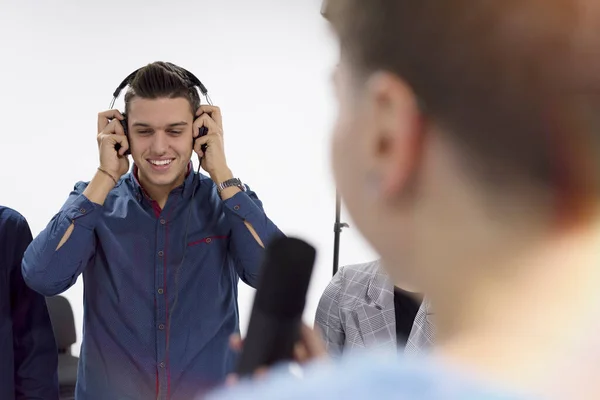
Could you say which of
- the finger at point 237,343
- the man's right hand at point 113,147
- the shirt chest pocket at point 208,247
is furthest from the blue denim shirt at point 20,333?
the finger at point 237,343

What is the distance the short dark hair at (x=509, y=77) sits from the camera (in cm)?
23

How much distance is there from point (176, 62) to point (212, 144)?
1.30 m

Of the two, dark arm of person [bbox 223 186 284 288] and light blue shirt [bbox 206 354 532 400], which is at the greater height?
light blue shirt [bbox 206 354 532 400]

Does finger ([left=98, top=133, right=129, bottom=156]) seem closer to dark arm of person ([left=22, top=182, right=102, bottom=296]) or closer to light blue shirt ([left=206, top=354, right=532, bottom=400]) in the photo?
dark arm of person ([left=22, top=182, right=102, bottom=296])

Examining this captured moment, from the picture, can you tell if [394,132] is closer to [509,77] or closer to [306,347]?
[509,77]

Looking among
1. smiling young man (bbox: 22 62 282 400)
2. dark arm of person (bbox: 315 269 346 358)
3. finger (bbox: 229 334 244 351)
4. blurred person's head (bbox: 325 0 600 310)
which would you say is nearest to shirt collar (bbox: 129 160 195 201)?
smiling young man (bbox: 22 62 282 400)

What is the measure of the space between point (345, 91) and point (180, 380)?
1.28 m

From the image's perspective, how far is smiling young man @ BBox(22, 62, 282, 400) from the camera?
1415mm

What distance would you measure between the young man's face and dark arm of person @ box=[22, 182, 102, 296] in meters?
0.17

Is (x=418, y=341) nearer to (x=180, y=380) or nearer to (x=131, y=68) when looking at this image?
(x=180, y=380)

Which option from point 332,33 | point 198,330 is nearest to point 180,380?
point 198,330

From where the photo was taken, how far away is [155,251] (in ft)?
4.80

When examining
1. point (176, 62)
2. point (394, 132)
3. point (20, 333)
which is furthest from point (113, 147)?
point (394, 132)

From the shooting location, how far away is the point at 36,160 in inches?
102
